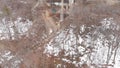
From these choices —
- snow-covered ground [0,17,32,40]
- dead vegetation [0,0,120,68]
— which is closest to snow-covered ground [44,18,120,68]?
dead vegetation [0,0,120,68]

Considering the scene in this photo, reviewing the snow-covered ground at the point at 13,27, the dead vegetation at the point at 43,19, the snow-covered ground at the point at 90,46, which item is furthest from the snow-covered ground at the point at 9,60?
the snow-covered ground at the point at 13,27

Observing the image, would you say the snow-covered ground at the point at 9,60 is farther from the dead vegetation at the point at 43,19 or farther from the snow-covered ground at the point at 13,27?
the snow-covered ground at the point at 13,27

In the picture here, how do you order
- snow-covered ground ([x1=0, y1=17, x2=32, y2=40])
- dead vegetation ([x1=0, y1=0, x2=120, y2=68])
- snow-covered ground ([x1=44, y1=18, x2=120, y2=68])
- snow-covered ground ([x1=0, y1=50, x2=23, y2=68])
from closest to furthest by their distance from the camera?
snow-covered ground ([x1=0, y1=50, x2=23, y2=68]), snow-covered ground ([x1=44, y1=18, x2=120, y2=68]), dead vegetation ([x1=0, y1=0, x2=120, y2=68]), snow-covered ground ([x1=0, y1=17, x2=32, y2=40])

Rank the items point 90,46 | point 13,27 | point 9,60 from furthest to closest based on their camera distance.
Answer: point 13,27, point 90,46, point 9,60

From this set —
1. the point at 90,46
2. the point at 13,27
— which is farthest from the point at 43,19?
the point at 90,46

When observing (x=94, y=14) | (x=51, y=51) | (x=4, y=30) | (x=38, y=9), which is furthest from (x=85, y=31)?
(x=4, y=30)

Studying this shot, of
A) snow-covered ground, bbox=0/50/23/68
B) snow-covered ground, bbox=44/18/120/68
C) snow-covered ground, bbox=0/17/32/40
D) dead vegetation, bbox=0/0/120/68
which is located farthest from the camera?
snow-covered ground, bbox=0/17/32/40

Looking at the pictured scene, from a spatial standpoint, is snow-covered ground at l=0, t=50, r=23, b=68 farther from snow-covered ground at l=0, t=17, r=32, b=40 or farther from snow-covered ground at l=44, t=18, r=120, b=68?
snow-covered ground at l=0, t=17, r=32, b=40

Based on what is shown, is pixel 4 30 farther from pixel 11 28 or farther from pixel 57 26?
pixel 57 26

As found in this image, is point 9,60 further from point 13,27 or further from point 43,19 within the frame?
point 43,19
